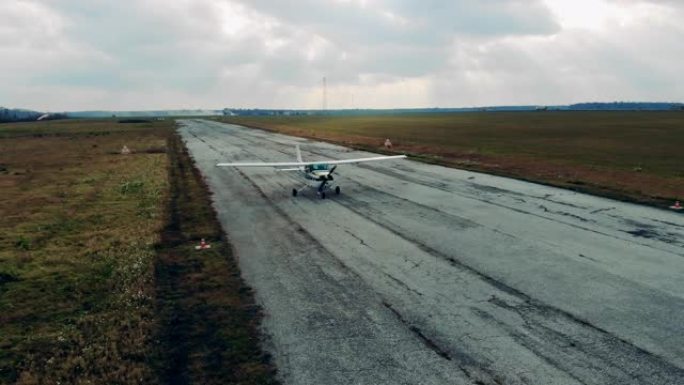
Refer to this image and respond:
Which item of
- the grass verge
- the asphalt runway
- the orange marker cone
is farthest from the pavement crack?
the orange marker cone

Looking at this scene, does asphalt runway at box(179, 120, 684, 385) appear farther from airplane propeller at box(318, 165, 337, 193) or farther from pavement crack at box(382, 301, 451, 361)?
airplane propeller at box(318, 165, 337, 193)

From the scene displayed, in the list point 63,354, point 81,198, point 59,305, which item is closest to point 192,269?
point 59,305

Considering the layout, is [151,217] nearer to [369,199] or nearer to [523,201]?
[369,199]

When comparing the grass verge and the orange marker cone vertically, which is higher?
the orange marker cone

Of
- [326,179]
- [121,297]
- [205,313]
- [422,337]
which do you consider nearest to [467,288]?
[422,337]

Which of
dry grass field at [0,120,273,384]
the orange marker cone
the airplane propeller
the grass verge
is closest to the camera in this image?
the grass verge

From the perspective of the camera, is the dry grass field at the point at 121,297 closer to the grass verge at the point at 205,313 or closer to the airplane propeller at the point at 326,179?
the grass verge at the point at 205,313

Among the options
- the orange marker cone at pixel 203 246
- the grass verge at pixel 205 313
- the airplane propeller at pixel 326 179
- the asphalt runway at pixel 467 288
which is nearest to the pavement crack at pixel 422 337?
the asphalt runway at pixel 467 288
